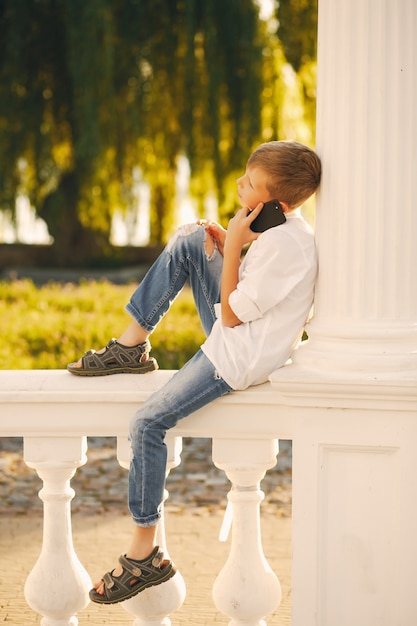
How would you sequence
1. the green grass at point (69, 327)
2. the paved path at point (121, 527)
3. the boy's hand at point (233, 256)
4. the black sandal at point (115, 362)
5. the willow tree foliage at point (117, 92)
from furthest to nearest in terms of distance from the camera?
the willow tree foliage at point (117, 92)
the green grass at point (69, 327)
the paved path at point (121, 527)
the black sandal at point (115, 362)
the boy's hand at point (233, 256)

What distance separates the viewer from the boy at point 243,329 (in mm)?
2504

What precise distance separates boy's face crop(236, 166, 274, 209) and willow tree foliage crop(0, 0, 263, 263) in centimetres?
1045

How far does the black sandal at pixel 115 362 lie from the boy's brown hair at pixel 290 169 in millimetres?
580

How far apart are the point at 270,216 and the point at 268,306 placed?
0.23 meters

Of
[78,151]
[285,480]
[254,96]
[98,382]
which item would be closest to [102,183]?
[78,151]

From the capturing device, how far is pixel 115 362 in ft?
9.12

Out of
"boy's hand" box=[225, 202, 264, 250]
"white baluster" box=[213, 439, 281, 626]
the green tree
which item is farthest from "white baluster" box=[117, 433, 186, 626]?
the green tree

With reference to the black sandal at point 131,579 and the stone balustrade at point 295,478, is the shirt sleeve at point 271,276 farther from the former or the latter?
the black sandal at point 131,579

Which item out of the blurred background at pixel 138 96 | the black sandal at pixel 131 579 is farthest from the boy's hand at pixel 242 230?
the blurred background at pixel 138 96

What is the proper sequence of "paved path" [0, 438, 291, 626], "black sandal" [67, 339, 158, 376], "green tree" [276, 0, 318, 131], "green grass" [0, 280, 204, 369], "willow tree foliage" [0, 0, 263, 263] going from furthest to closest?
1. "green tree" [276, 0, 318, 131]
2. "willow tree foliage" [0, 0, 263, 263]
3. "green grass" [0, 280, 204, 369]
4. "paved path" [0, 438, 291, 626]
5. "black sandal" [67, 339, 158, 376]

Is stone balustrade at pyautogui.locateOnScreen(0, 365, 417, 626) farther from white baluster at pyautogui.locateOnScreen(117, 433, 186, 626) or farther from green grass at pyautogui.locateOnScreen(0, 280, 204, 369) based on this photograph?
green grass at pyautogui.locateOnScreen(0, 280, 204, 369)

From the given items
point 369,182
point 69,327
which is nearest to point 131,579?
point 369,182

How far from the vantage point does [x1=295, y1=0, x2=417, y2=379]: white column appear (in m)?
2.42

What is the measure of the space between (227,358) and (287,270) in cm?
26
